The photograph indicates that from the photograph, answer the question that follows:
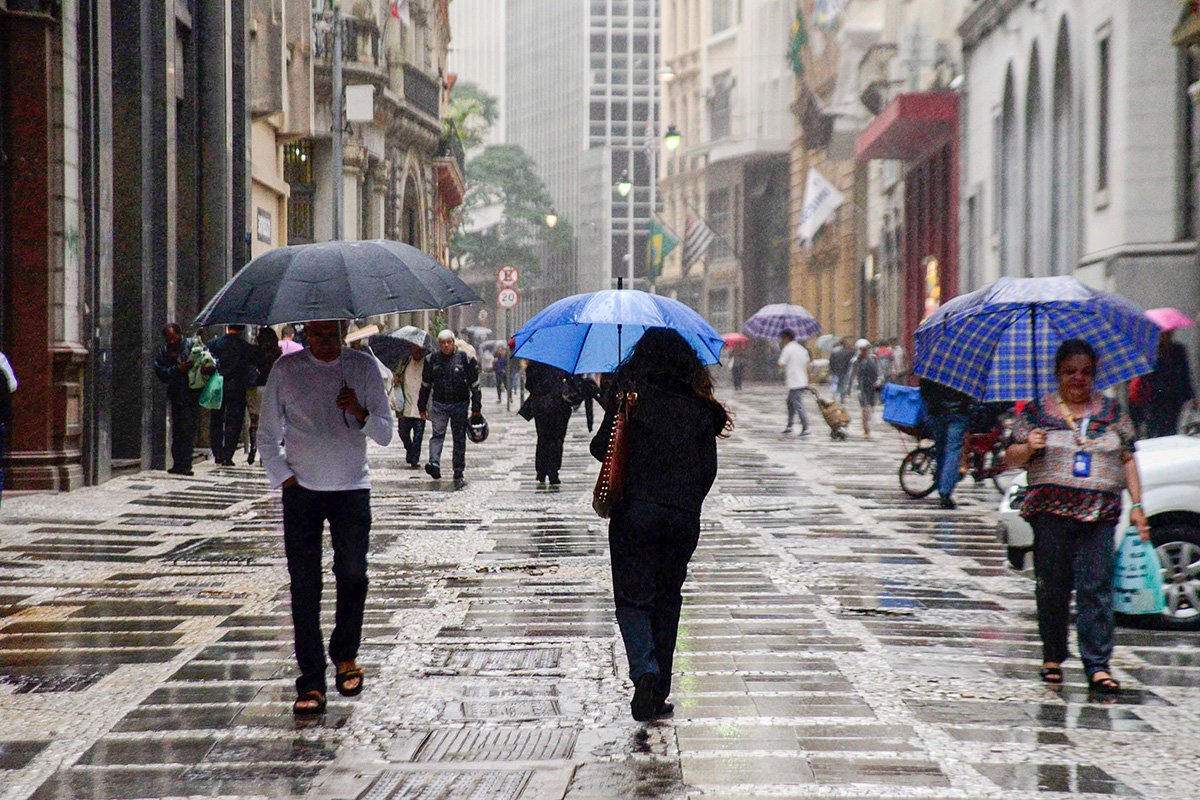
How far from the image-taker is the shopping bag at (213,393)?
767 inches

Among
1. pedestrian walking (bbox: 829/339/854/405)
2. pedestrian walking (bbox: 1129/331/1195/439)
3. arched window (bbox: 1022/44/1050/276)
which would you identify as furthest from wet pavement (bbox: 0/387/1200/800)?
pedestrian walking (bbox: 829/339/854/405)

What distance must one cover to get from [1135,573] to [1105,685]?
2.51 ft

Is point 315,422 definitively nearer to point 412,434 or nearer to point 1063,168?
point 412,434

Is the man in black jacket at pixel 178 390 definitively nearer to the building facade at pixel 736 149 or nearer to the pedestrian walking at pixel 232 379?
the pedestrian walking at pixel 232 379

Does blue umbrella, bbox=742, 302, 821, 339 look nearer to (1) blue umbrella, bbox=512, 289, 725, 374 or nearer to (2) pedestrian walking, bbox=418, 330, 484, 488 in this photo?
(2) pedestrian walking, bbox=418, 330, 484, 488

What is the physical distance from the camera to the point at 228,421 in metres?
20.8

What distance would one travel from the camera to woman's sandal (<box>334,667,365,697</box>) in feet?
23.8

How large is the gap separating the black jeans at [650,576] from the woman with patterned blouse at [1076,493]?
1.76 m

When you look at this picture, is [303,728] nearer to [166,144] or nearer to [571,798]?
[571,798]

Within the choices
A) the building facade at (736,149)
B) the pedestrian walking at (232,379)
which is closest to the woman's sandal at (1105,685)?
the pedestrian walking at (232,379)

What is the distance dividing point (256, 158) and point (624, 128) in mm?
101561

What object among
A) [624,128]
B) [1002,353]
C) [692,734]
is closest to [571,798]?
[692,734]

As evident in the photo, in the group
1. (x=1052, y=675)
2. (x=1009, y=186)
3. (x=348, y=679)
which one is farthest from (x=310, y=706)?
(x=1009, y=186)

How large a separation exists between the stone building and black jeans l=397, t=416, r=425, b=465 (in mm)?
2825
